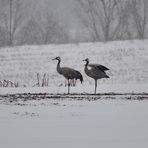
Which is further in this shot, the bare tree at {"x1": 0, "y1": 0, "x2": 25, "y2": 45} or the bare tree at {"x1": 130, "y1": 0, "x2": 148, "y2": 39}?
the bare tree at {"x1": 0, "y1": 0, "x2": 25, "y2": 45}

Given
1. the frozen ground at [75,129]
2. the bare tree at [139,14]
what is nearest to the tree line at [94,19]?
the bare tree at [139,14]

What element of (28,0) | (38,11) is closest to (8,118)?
(28,0)

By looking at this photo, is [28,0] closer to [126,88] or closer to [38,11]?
[38,11]

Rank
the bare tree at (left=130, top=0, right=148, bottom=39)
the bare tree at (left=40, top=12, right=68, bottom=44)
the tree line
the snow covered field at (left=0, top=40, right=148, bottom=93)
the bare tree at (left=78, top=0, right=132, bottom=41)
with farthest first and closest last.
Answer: the bare tree at (left=40, top=12, right=68, bottom=44) → the tree line → the bare tree at (left=78, top=0, right=132, bottom=41) → the bare tree at (left=130, top=0, right=148, bottom=39) → the snow covered field at (left=0, top=40, right=148, bottom=93)

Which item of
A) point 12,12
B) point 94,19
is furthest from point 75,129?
point 12,12

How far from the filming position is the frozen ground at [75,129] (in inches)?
272

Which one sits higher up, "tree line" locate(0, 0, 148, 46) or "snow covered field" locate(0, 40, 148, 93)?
"tree line" locate(0, 0, 148, 46)

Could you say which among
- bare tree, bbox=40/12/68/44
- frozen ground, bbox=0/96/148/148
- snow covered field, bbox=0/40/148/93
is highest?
bare tree, bbox=40/12/68/44

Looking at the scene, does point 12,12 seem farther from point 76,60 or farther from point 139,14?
point 76,60

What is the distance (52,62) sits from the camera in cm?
3897

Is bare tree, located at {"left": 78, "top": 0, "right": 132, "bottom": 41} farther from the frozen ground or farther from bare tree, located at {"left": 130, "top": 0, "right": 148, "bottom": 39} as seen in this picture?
the frozen ground

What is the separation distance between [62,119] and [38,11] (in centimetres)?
6359

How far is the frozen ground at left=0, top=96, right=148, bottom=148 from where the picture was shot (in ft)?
22.6

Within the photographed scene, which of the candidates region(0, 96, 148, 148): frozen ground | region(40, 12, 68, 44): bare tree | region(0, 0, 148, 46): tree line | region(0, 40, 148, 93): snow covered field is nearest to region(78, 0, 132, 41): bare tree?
region(0, 0, 148, 46): tree line
